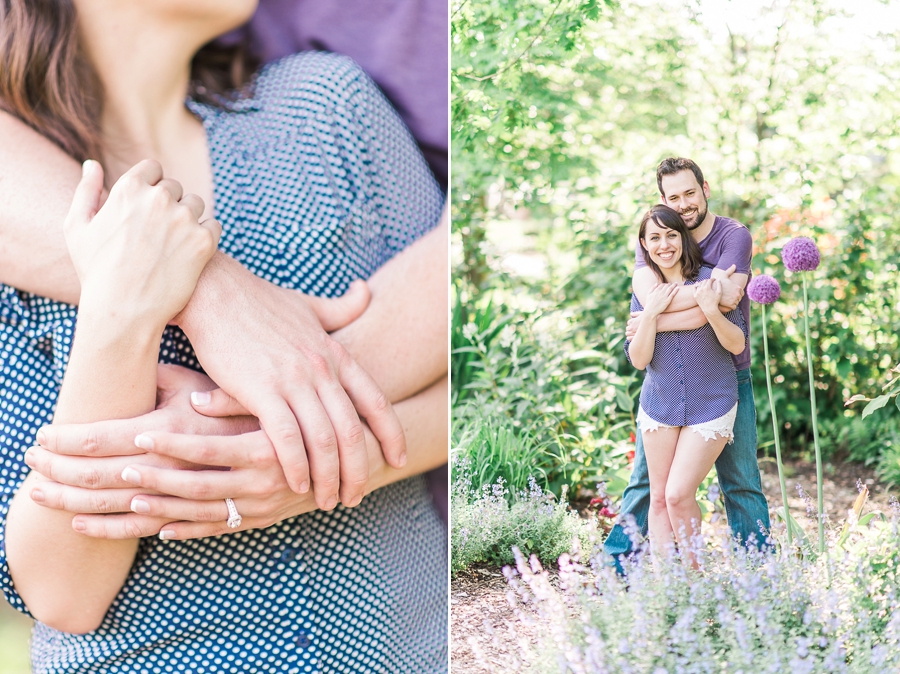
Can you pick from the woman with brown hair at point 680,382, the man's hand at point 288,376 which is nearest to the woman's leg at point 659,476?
the woman with brown hair at point 680,382

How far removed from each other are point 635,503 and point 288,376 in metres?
0.57

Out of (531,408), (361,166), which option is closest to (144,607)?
(531,408)

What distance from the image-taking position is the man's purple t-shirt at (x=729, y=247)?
1.12m

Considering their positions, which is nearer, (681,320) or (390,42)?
(681,320)

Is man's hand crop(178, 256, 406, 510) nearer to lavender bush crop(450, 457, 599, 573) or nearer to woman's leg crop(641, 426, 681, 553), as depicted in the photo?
lavender bush crop(450, 457, 599, 573)

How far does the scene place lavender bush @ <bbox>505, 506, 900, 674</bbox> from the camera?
1.08 meters

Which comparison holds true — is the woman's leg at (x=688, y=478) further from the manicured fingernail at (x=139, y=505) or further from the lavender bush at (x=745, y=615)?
the manicured fingernail at (x=139, y=505)

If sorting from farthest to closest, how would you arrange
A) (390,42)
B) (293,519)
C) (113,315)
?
(390,42)
(293,519)
(113,315)

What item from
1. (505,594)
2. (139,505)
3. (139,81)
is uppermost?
(139,81)

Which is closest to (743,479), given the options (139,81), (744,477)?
(744,477)

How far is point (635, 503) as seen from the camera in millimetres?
1217

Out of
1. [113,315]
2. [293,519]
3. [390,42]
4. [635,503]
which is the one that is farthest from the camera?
[390,42]

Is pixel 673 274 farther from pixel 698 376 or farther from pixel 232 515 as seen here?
pixel 232 515

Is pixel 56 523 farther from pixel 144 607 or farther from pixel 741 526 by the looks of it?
pixel 741 526
